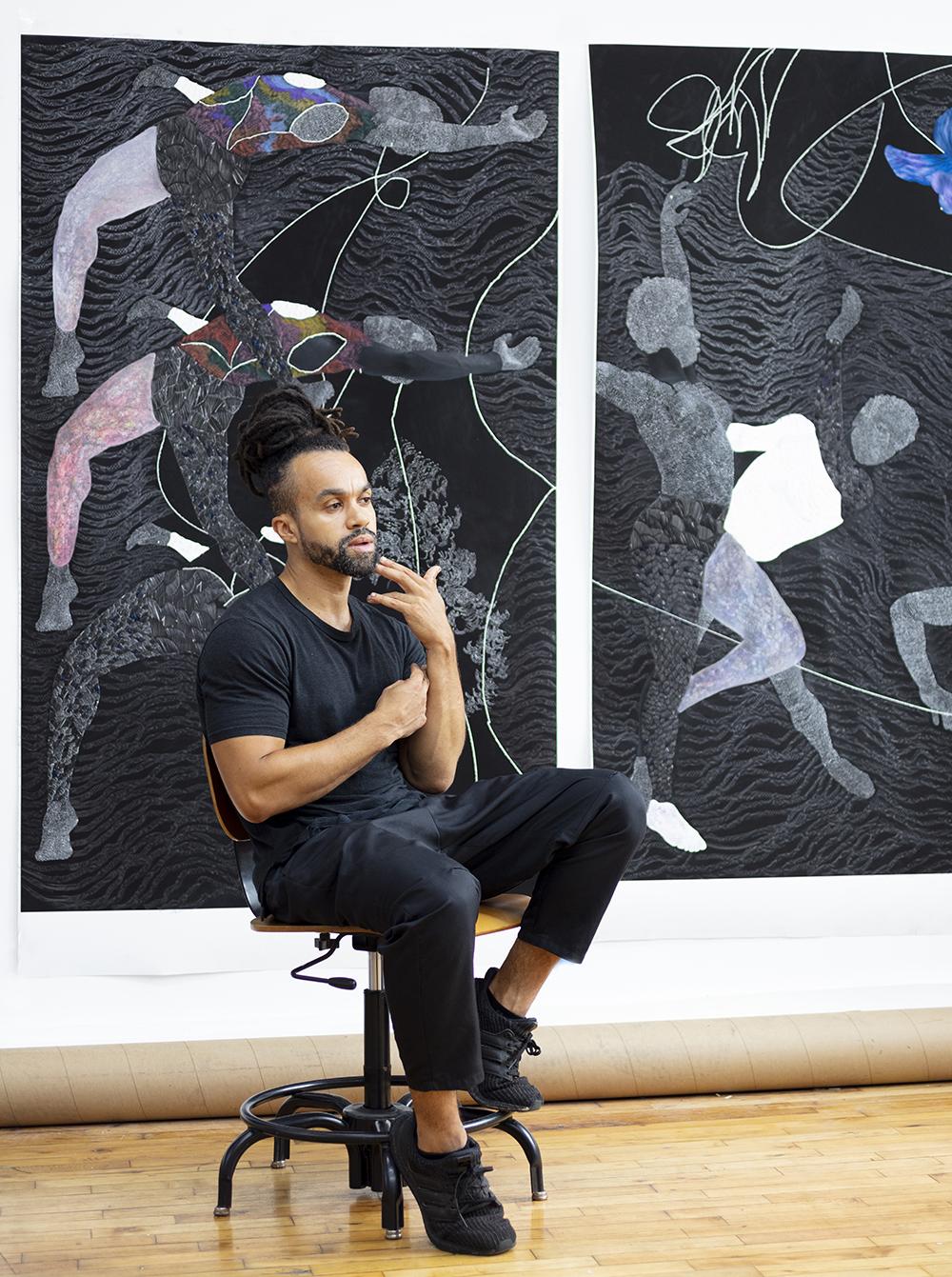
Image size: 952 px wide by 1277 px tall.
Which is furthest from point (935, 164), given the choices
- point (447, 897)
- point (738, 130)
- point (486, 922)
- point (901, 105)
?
point (447, 897)

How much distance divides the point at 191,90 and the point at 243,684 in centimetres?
155

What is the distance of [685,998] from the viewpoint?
356 cm

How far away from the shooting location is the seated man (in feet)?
7.57

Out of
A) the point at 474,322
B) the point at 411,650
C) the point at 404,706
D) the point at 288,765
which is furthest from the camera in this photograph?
the point at 474,322

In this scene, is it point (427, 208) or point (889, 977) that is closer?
point (427, 208)

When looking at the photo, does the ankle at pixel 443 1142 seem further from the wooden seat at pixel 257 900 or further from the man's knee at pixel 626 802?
the man's knee at pixel 626 802

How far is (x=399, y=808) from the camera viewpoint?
264 cm

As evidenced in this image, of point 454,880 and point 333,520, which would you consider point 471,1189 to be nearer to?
point 454,880

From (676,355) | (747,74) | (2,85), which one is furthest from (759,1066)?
(2,85)

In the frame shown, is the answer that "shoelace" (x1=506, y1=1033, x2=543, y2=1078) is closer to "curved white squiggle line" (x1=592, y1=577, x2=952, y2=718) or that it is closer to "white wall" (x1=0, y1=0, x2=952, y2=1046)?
"white wall" (x1=0, y1=0, x2=952, y2=1046)

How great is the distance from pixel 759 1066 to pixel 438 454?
4.98 ft

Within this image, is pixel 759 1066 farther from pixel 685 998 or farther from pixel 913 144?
pixel 913 144

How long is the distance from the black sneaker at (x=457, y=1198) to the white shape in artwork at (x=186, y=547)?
1435mm

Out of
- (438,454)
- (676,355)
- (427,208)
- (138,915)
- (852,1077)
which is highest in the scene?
(427,208)
